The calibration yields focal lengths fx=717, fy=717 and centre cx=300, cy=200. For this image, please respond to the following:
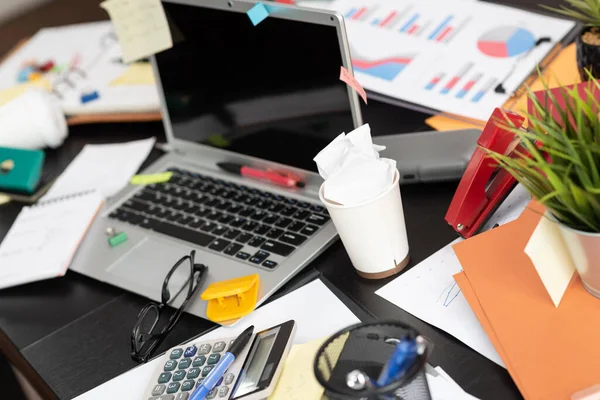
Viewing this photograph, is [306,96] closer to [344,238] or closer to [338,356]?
[344,238]

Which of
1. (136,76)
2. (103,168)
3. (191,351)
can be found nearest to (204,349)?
(191,351)

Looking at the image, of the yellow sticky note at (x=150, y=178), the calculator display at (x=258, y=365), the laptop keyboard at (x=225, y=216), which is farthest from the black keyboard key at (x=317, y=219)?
the yellow sticky note at (x=150, y=178)

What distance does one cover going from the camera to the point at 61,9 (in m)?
1.97

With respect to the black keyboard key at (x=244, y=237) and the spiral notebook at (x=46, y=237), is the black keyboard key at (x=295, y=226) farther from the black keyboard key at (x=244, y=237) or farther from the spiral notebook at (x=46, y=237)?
the spiral notebook at (x=46, y=237)

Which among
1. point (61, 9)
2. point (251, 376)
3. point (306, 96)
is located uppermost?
point (306, 96)

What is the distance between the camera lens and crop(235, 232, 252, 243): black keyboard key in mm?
983

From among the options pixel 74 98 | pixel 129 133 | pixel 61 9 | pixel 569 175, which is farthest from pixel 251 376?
pixel 61 9

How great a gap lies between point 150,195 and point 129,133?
0.26 m

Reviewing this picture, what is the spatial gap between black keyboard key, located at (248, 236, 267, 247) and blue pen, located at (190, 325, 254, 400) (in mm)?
197

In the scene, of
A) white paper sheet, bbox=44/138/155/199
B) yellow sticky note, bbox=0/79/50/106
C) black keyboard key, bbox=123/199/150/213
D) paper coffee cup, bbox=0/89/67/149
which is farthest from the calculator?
yellow sticky note, bbox=0/79/50/106

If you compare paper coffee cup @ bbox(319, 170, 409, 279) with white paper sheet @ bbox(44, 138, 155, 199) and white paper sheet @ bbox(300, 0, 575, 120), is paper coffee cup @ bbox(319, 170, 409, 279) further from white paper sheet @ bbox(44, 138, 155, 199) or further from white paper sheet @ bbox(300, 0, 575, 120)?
white paper sheet @ bbox(44, 138, 155, 199)

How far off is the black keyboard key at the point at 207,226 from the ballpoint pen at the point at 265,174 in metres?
0.10

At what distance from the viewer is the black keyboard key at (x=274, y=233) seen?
97cm

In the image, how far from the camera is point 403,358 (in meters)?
0.57
